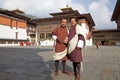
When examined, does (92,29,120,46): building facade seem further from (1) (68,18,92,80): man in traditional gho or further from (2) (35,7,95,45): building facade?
(1) (68,18,92,80): man in traditional gho

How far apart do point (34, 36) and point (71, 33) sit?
4990 cm

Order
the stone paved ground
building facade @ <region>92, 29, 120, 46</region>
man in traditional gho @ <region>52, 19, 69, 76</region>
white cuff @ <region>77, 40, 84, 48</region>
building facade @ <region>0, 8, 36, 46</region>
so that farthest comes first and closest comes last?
building facade @ <region>92, 29, 120, 46</region> → building facade @ <region>0, 8, 36, 46</region> → man in traditional gho @ <region>52, 19, 69, 76</region> → the stone paved ground → white cuff @ <region>77, 40, 84, 48</region>

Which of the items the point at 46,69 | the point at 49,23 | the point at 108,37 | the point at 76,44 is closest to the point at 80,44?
the point at 76,44

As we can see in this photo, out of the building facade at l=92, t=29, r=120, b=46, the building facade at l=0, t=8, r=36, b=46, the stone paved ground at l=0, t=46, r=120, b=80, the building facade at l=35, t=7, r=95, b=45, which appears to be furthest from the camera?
the building facade at l=92, t=29, r=120, b=46

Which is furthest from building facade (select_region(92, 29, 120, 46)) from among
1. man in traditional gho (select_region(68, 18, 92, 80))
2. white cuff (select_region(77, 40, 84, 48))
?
white cuff (select_region(77, 40, 84, 48))

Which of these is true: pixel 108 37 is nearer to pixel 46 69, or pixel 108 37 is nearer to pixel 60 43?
pixel 46 69

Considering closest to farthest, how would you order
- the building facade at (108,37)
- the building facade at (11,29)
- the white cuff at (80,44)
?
the white cuff at (80,44) → the building facade at (11,29) → the building facade at (108,37)

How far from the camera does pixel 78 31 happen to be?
4773mm

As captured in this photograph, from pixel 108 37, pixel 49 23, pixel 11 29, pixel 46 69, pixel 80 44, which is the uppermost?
pixel 49 23

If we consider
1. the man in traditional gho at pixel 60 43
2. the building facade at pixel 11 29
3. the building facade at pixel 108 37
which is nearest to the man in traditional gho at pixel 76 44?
the man in traditional gho at pixel 60 43

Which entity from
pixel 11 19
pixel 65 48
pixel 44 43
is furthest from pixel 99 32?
pixel 65 48

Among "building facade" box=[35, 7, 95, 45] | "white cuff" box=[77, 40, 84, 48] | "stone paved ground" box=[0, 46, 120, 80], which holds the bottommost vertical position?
"stone paved ground" box=[0, 46, 120, 80]

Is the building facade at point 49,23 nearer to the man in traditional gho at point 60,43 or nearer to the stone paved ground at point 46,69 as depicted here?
the stone paved ground at point 46,69

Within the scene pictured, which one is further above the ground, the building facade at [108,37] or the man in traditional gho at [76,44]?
the building facade at [108,37]
